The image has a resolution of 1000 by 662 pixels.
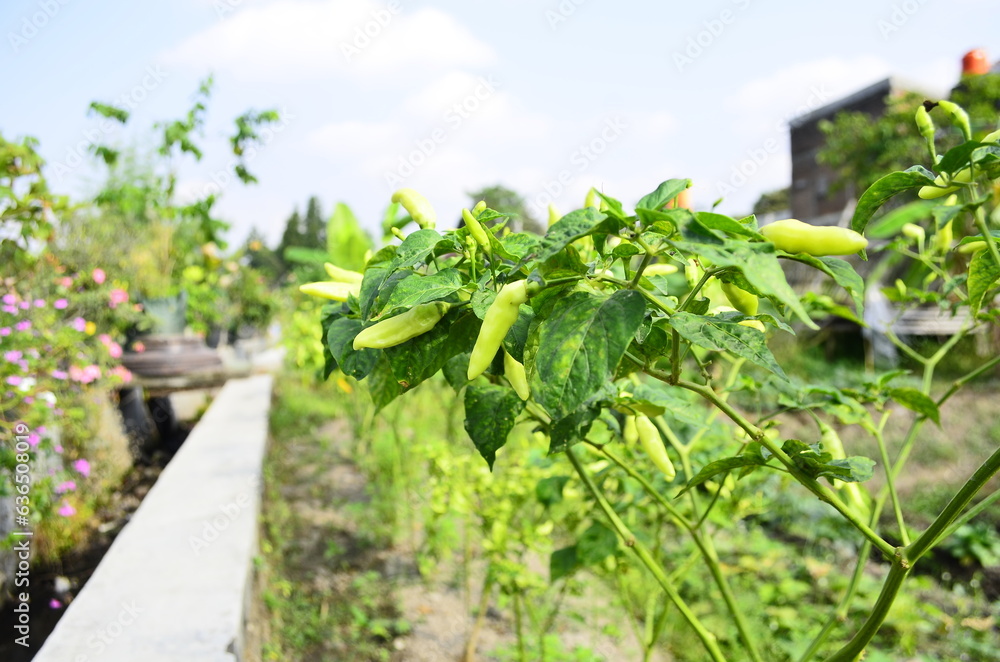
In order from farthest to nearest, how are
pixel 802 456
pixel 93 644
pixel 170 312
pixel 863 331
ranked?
pixel 863 331
pixel 170 312
pixel 93 644
pixel 802 456

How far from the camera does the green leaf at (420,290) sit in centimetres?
56

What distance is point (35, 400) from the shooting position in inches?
102

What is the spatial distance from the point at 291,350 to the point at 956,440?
4695 mm

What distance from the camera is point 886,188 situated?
0.60 metres

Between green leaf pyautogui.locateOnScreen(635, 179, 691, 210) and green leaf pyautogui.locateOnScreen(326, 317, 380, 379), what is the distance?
12.2 inches

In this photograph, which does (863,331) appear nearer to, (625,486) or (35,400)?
(625,486)

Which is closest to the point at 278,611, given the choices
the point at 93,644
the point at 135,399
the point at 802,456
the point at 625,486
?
the point at 93,644

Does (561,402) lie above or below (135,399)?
below

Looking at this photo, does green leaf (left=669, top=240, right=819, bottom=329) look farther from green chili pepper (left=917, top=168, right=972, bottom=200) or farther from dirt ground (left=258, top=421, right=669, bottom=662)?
dirt ground (left=258, top=421, right=669, bottom=662)

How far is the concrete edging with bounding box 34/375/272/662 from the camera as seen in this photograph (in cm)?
129

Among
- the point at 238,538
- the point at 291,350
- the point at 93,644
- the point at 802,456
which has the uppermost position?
the point at 291,350

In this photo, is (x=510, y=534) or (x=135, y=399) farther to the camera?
(x=135, y=399)

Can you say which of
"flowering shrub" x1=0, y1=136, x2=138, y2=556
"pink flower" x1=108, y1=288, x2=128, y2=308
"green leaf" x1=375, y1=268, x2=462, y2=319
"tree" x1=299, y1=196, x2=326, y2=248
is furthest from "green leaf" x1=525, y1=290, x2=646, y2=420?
"tree" x1=299, y1=196, x2=326, y2=248

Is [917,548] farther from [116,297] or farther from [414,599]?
[116,297]
